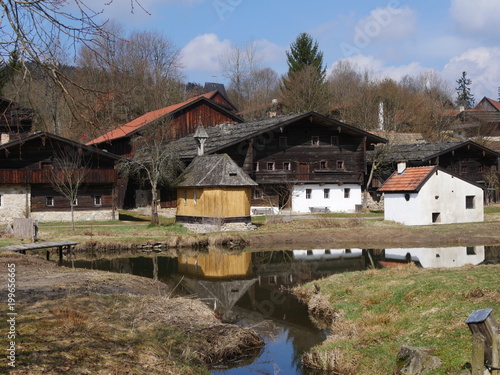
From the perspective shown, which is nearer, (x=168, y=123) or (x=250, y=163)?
(x=250, y=163)

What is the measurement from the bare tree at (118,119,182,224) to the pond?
986cm

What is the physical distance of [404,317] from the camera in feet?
35.1

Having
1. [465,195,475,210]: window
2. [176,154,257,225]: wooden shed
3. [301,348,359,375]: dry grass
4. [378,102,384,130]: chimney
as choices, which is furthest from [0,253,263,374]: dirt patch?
[378,102,384,130]: chimney

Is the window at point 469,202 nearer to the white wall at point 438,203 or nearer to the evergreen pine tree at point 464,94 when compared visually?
the white wall at point 438,203

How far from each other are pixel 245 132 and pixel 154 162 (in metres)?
8.26

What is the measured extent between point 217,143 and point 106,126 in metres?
32.2

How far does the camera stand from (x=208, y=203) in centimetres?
3219

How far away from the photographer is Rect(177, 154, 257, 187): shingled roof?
3225 centimetres

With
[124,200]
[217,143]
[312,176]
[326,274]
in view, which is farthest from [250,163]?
[326,274]

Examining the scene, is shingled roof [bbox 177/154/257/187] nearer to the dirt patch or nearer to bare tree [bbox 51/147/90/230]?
bare tree [bbox 51/147/90/230]

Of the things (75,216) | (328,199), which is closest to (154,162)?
(75,216)

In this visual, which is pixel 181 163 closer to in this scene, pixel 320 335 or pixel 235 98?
pixel 320 335

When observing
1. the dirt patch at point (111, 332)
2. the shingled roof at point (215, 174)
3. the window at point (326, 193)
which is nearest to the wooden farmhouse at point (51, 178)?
the shingled roof at point (215, 174)

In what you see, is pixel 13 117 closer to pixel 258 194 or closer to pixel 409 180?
pixel 409 180
